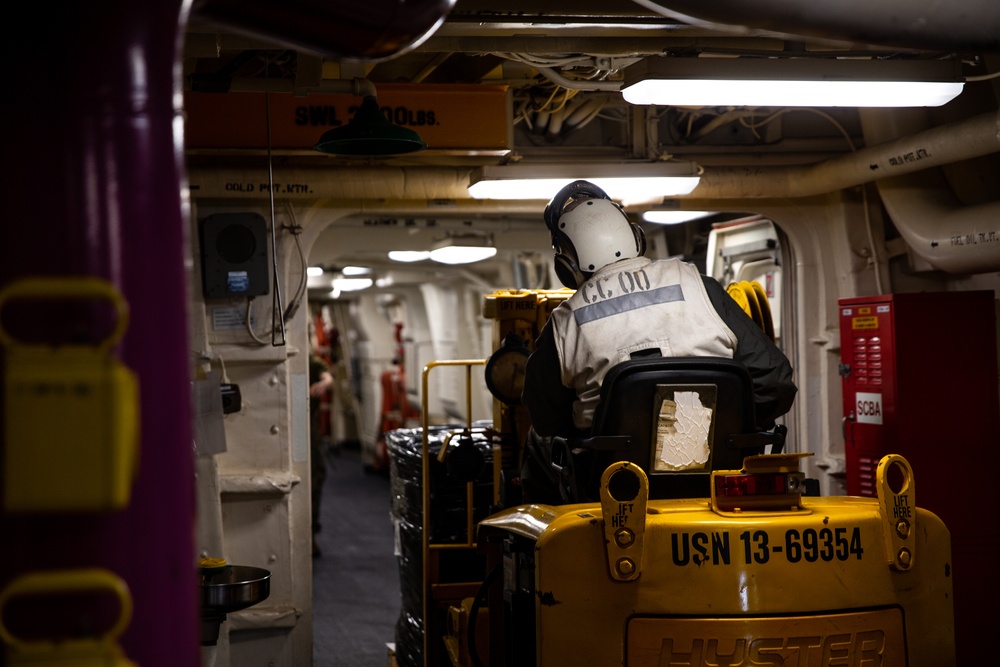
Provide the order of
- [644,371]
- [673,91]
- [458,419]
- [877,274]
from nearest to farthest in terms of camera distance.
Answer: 1. [644,371]
2. [673,91]
3. [877,274]
4. [458,419]

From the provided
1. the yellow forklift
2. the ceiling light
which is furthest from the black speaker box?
the ceiling light

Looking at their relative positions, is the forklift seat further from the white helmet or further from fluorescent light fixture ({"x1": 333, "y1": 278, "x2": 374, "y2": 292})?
fluorescent light fixture ({"x1": 333, "y1": 278, "x2": 374, "y2": 292})

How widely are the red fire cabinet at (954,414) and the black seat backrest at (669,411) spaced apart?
7.90 feet

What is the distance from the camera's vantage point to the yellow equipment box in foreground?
10.4 ft

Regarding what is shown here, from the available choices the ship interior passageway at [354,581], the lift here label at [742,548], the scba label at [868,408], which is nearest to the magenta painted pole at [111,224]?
the lift here label at [742,548]

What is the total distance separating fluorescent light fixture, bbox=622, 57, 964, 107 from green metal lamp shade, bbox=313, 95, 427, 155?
95 centimetres

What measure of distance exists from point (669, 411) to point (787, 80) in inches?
57.1

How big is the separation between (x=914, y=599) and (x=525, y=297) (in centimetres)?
289

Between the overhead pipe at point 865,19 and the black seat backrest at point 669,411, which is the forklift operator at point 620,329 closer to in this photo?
the black seat backrest at point 669,411

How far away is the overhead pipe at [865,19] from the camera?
281 cm

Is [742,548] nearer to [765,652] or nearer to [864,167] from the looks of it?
[765,652]

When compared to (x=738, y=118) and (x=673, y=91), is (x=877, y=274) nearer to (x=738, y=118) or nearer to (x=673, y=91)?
(x=738, y=118)

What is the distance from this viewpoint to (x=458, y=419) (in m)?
15.5

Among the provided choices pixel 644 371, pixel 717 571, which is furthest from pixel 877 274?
pixel 717 571
